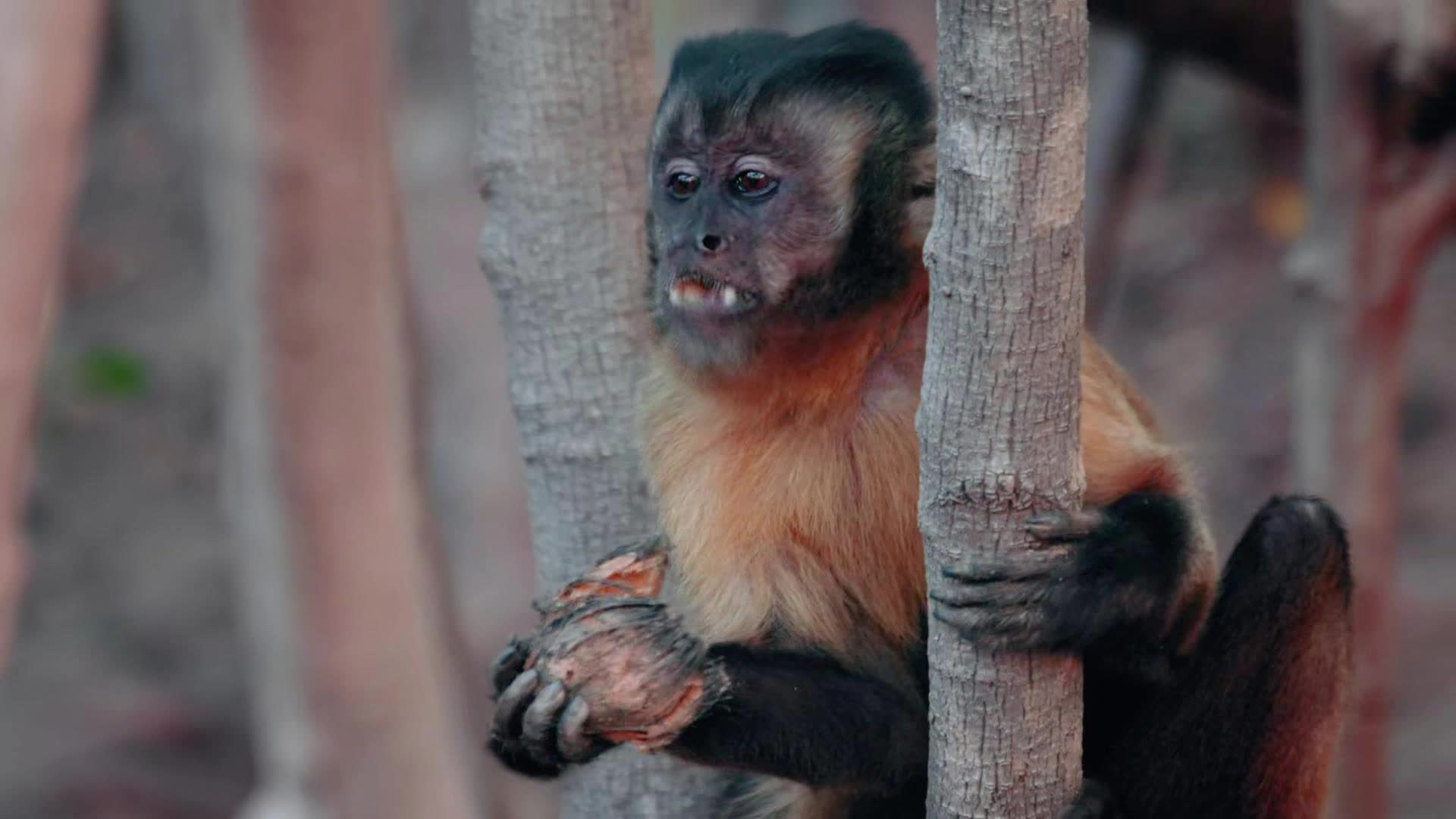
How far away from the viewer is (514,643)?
3068 mm

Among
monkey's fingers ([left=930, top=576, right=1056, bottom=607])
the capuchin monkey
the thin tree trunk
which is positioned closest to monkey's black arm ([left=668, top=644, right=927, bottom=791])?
the capuchin monkey

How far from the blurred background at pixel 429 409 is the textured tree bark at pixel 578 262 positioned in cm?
Answer: 309

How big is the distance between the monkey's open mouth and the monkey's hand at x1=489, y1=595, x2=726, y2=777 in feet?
1.78

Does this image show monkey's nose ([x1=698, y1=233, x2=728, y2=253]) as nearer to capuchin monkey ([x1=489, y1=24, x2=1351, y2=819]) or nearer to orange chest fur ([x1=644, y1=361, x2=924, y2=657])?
capuchin monkey ([x1=489, y1=24, x2=1351, y2=819])

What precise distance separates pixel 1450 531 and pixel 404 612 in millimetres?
5705

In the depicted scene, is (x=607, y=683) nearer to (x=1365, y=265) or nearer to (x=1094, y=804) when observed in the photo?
(x=1094, y=804)

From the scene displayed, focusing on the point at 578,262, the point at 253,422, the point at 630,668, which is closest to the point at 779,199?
the point at 578,262

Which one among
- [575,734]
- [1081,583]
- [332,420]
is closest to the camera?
[1081,583]

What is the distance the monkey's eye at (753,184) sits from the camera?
325 cm

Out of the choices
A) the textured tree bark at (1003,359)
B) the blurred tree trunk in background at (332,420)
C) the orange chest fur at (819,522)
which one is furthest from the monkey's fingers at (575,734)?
the blurred tree trunk in background at (332,420)

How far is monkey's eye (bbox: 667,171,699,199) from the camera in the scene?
10.7 feet

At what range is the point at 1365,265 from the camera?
5.07 m

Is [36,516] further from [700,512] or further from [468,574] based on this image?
[700,512]

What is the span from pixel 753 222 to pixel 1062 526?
0.88m
